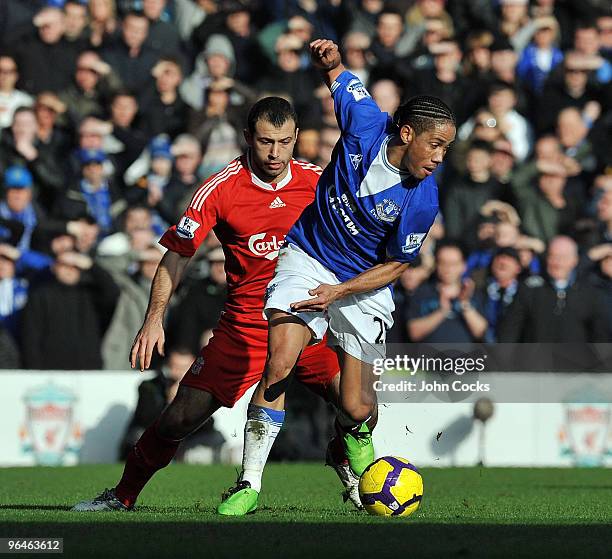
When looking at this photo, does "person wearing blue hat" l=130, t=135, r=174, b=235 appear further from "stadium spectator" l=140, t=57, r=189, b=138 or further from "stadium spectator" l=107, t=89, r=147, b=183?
"stadium spectator" l=140, t=57, r=189, b=138

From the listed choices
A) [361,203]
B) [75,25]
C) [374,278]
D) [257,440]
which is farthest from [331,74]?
[75,25]

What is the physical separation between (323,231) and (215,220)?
2.38 feet

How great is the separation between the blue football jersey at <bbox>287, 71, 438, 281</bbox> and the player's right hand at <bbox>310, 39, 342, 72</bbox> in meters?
0.12

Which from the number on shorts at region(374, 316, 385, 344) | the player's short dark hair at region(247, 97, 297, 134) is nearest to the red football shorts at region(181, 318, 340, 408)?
the number on shorts at region(374, 316, 385, 344)

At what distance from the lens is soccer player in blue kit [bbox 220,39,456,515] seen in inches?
317

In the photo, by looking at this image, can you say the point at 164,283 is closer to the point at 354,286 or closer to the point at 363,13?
the point at 354,286

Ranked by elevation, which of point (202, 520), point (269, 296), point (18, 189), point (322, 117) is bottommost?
point (202, 520)

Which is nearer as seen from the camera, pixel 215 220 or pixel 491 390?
pixel 215 220

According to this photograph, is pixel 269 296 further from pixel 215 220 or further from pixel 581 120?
pixel 581 120

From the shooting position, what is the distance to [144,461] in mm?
8672

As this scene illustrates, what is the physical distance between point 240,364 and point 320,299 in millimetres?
1027

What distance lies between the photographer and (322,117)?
55.7ft

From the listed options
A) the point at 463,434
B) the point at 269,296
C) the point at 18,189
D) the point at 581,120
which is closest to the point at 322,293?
the point at 269,296

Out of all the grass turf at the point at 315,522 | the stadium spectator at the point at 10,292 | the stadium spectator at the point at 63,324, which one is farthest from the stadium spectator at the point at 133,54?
the grass turf at the point at 315,522
